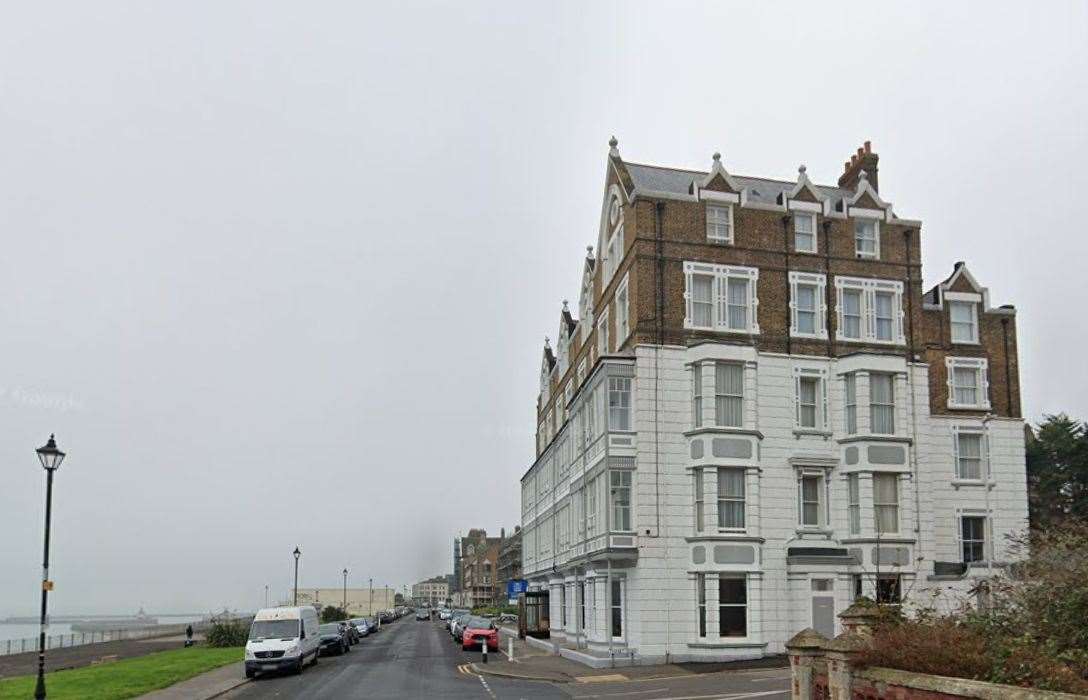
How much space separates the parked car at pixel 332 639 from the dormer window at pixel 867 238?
2907 cm

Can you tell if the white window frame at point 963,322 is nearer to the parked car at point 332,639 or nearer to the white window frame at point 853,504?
the white window frame at point 853,504

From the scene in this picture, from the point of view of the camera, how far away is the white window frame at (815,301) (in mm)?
39500

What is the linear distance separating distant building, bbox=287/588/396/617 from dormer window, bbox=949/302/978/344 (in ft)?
356

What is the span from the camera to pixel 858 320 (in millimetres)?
40219

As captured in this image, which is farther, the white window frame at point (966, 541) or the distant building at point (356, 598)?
the distant building at point (356, 598)

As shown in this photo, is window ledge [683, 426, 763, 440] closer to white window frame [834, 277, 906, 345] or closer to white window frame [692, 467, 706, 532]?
white window frame [692, 467, 706, 532]

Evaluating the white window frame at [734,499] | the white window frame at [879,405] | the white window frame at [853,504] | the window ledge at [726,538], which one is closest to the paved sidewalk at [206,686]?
the window ledge at [726,538]

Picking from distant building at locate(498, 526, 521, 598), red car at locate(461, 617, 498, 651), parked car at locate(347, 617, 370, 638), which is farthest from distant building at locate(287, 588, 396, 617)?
red car at locate(461, 617, 498, 651)

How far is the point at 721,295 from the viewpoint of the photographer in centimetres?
3878

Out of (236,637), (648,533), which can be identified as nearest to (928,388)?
(648,533)

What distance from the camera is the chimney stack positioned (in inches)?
1794

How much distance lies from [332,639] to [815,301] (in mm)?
27094

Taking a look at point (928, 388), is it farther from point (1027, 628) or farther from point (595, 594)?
point (1027, 628)

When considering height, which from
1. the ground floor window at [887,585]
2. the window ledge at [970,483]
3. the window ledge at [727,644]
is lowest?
the window ledge at [727,644]
